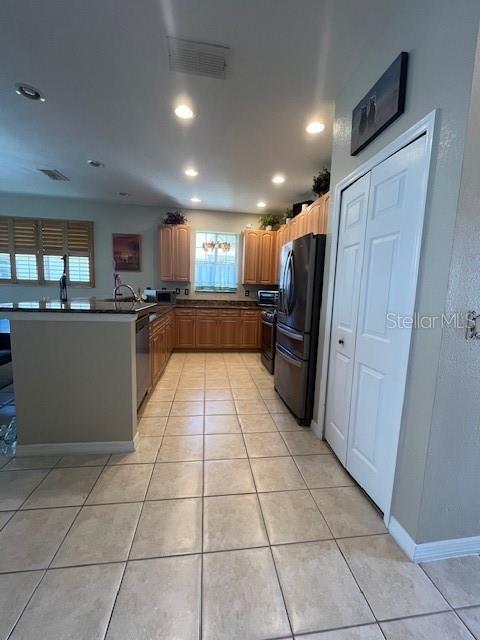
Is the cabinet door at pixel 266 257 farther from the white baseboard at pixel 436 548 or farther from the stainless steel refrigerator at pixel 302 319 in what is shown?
the white baseboard at pixel 436 548

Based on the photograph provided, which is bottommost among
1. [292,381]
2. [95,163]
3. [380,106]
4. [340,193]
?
[292,381]

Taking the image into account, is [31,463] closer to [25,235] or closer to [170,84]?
[170,84]

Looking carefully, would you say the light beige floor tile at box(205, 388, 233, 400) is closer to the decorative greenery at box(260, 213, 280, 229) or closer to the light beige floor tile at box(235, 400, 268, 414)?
the light beige floor tile at box(235, 400, 268, 414)

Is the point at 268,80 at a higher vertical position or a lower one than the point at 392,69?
higher

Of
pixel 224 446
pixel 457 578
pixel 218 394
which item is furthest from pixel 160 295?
pixel 457 578

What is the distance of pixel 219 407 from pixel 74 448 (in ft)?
4.39

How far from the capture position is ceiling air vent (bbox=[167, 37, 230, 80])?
174cm

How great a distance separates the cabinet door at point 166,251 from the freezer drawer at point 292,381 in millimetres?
3037

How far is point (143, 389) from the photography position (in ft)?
8.57

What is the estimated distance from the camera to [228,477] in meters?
1.81

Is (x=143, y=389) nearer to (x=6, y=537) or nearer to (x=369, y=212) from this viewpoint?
(x=6, y=537)

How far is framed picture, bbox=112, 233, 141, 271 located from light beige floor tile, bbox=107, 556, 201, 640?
194 inches

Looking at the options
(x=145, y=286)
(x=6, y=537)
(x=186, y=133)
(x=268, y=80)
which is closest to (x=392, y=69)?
(x=268, y=80)

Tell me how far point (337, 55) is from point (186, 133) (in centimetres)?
153
